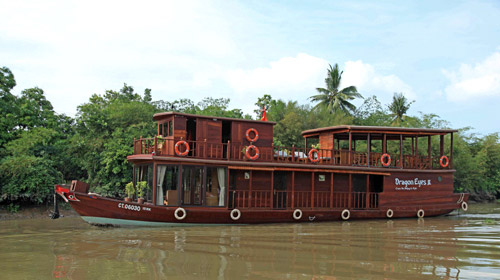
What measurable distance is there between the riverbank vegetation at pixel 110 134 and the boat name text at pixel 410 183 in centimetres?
1002

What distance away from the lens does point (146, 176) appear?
12312mm

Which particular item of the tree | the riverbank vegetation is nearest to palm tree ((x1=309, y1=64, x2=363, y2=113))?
the riverbank vegetation

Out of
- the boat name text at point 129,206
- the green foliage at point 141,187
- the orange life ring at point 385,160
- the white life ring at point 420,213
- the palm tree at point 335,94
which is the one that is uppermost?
the palm tree at point 335,94

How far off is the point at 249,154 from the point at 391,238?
184 inches

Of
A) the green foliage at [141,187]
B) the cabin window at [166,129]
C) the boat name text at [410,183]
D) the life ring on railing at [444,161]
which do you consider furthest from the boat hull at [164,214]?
the life ring on railing at [444,161]

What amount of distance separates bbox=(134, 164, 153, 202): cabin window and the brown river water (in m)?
1.57

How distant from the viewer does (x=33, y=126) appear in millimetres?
18922

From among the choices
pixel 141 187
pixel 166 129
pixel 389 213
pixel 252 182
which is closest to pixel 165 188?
pixel 141 187

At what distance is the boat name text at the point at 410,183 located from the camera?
14219 millimetres

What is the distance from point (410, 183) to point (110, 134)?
1247cm

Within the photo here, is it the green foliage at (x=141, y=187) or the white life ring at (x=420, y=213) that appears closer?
the green foliage at (x=141, y=187)

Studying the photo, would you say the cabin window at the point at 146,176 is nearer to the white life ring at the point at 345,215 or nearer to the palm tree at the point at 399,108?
the white life ring at the point at 345,215

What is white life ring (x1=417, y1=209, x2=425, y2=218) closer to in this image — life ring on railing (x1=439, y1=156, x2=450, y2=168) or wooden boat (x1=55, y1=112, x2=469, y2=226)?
wooden boat (x1=55, y1=112, x2=469, y2=226)

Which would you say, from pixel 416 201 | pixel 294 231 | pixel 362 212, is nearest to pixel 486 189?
pixel 416 201
